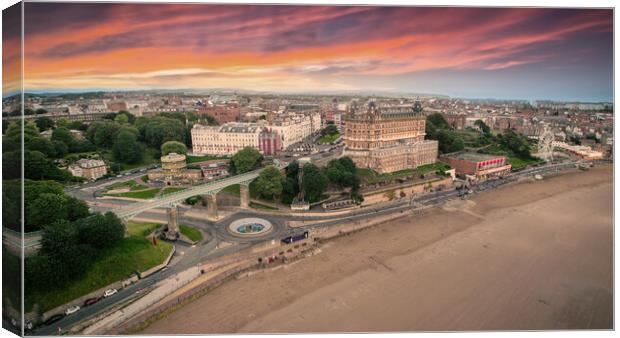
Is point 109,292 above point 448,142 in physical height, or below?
below

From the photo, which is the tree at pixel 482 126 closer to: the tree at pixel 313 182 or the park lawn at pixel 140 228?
the tree at pixel 313 182

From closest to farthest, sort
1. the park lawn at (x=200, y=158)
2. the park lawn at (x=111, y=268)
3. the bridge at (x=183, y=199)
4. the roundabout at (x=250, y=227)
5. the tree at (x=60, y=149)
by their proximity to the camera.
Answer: the park lawn at (x=111, y=268) < the bridge at (x=183, y=199) < the roundabout at (x=250, y=227) < the tree at (x=60, y=149) < the park lawn at (x=200, y=158)

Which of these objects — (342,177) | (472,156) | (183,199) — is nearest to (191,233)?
(183,199)

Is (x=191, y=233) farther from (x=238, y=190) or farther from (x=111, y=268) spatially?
(x=238, y=190)

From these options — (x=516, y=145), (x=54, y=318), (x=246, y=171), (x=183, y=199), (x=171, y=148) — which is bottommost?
(x=54, y=318)

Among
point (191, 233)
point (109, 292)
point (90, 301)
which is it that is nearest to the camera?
point (90, 301)

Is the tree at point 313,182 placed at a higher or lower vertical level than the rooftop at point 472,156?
lower

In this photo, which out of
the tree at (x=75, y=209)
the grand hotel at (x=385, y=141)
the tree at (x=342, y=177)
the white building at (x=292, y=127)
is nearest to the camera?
the tree at (x=75, y=209)

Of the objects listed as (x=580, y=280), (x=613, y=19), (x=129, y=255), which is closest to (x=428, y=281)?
(x=580, y=280)

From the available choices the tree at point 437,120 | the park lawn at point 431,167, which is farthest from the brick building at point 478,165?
the tree at point 437,120
